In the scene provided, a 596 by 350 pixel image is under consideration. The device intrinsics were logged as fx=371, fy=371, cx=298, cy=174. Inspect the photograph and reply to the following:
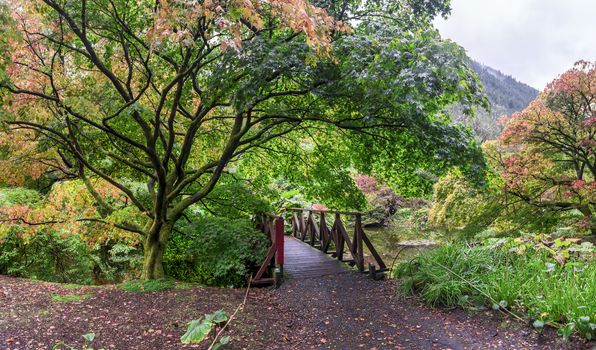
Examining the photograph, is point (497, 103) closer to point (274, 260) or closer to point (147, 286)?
point (274, 260)

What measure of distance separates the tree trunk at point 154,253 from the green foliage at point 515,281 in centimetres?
417

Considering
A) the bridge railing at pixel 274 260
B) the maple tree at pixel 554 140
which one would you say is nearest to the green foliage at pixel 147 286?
the bridge railing at pixel 274 260

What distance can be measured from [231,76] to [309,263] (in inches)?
177

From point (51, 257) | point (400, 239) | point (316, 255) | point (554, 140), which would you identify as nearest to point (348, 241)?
point (316, 255)

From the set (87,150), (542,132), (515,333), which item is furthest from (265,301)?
(542,132)

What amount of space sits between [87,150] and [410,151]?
605 cm

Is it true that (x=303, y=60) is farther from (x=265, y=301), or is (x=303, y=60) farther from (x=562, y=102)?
(x=562, y=102)

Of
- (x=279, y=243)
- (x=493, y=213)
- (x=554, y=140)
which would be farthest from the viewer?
(x=493, y=213)

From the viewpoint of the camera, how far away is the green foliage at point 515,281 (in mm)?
3609

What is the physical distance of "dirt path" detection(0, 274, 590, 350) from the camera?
377 centimetres

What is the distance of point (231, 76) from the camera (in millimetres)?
4930

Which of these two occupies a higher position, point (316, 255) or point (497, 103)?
point (497, 103)

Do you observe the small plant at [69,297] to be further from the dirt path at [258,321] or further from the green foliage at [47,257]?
the green foliage at [47,257]

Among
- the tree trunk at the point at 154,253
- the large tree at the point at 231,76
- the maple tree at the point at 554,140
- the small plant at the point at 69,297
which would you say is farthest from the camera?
the maple tree at the point at 554,140
